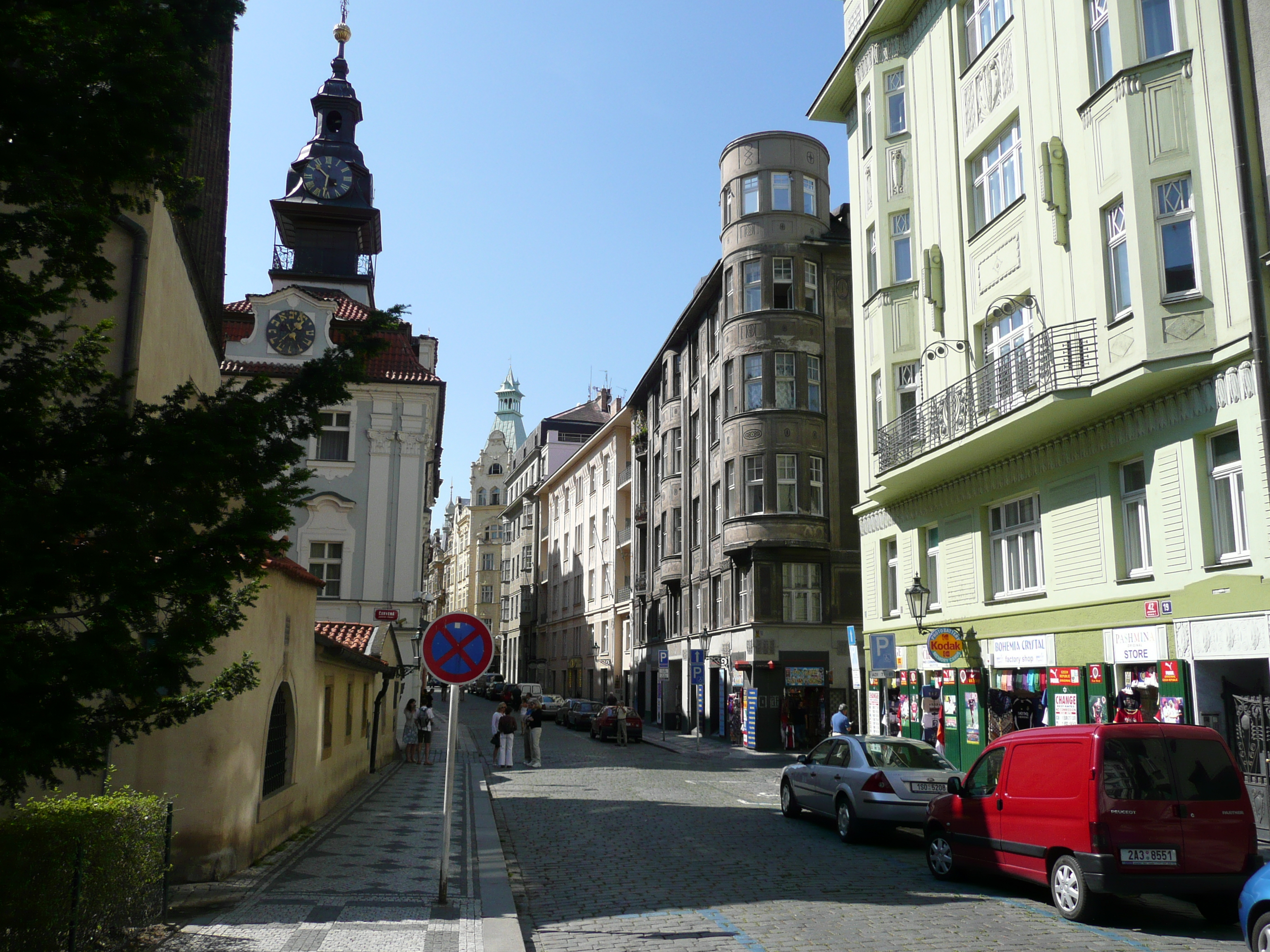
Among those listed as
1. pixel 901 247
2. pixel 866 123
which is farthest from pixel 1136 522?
pixel 866 123

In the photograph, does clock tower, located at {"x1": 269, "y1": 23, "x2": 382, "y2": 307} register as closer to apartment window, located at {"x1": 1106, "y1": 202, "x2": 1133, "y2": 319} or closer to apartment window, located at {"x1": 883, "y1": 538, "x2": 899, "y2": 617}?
apartment window, located at {"x1": 883, "y1": 538, "x2": 899, "y2": 617}

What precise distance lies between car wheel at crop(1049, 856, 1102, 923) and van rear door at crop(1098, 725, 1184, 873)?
0.38m

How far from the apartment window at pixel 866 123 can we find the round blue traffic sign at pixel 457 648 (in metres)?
20.0

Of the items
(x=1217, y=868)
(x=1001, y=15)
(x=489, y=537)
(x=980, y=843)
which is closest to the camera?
(x=1217, y=868)

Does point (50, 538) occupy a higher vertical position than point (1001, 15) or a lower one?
lower

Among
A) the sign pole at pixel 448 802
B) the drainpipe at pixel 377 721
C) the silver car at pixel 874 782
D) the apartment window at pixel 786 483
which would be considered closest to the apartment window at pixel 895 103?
the apartment window at pixel 786 483

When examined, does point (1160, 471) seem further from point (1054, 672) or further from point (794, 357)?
point (794, 357)


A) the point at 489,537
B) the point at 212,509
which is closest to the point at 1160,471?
the point at 212,509

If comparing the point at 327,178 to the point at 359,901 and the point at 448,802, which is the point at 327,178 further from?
the point at 359,901

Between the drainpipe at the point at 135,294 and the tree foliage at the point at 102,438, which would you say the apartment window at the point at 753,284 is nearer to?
the drainpipe at the point at 135,294

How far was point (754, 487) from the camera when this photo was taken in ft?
120

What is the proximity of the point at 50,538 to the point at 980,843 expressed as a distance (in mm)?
9387

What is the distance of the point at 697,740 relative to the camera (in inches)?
1473

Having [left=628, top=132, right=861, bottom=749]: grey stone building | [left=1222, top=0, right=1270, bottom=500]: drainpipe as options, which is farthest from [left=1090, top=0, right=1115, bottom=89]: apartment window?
[left=628, top=132, right=861, bottom=749]: grey stone building
